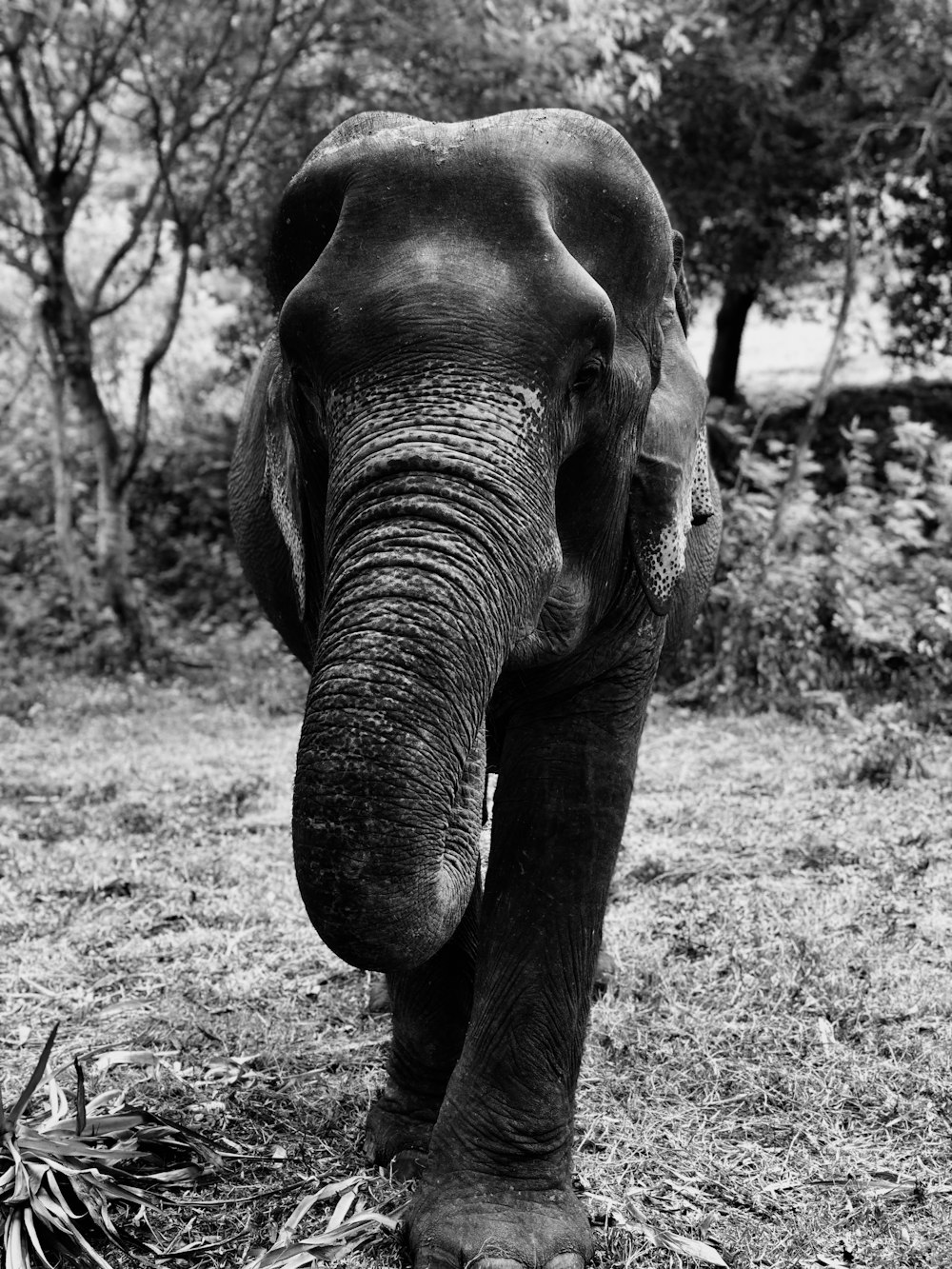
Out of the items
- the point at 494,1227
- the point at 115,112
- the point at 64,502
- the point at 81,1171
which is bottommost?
the point at 64,502

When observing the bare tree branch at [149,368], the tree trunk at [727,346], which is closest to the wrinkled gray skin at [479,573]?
the bare tree branch at [149,368]

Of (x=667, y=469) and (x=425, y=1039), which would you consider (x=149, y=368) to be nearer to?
(x=425, y=1039)

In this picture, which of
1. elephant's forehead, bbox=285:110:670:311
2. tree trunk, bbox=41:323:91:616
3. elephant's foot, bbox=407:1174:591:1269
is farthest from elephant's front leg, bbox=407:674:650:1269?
tree trunk, bbox=41:323:91:616

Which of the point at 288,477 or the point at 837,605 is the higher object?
the point at 288,477

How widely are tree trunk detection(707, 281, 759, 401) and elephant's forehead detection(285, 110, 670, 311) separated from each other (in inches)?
566

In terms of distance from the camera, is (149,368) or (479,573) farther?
(149,368)

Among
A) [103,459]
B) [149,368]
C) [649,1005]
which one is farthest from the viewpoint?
[103,459]

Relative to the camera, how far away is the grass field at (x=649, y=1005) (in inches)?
129

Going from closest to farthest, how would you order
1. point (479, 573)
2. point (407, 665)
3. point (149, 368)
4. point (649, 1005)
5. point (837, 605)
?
point (407, 665) < point (479, 573) < point (649, 1005) < point (837, 605) < point (149, 368)

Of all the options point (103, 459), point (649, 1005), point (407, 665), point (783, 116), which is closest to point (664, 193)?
point (783, 116)

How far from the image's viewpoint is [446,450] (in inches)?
93.1

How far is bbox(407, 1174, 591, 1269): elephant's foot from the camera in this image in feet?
9.42

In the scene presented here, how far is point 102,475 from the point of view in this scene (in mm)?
12492

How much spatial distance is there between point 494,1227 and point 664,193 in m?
12.3
